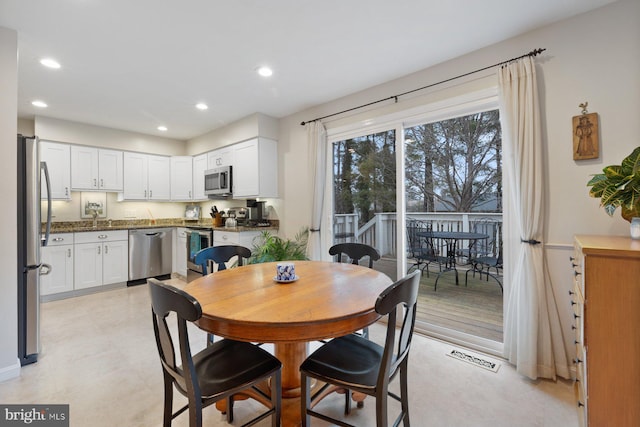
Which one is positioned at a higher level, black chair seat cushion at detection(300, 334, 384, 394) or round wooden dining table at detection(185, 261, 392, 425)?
round wooden dining table at detection(185, 261, 392, 425)

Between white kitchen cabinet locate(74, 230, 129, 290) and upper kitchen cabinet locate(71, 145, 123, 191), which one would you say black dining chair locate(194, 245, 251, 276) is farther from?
upper kitchen cabinet locate(71, 145, 123, 191)

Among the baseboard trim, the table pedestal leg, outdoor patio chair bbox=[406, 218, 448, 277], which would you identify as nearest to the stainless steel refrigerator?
the baseboard trim

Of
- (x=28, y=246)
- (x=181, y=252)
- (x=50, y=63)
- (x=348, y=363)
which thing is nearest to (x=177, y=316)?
(x=348, y=363)

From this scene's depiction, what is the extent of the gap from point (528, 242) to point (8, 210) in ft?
12.8

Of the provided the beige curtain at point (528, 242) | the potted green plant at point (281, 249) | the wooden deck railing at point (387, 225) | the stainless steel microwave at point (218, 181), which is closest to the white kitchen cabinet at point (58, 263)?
the stainless steel microwave at point (218, 181)

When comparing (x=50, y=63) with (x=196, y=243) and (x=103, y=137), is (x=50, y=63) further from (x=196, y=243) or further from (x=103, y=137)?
(x=196, y=243)

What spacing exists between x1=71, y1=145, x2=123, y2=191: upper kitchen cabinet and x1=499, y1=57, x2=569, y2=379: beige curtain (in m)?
5.42

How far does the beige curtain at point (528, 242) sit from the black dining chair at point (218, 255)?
85.8 inches

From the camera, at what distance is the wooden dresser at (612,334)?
1.26m

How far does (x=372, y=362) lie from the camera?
4.69 feet

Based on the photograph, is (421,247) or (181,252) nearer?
(421,247)

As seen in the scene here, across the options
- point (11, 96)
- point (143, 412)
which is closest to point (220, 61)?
point (11, 96)

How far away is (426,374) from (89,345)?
2.98 m

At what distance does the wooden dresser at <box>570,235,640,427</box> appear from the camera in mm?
1260
